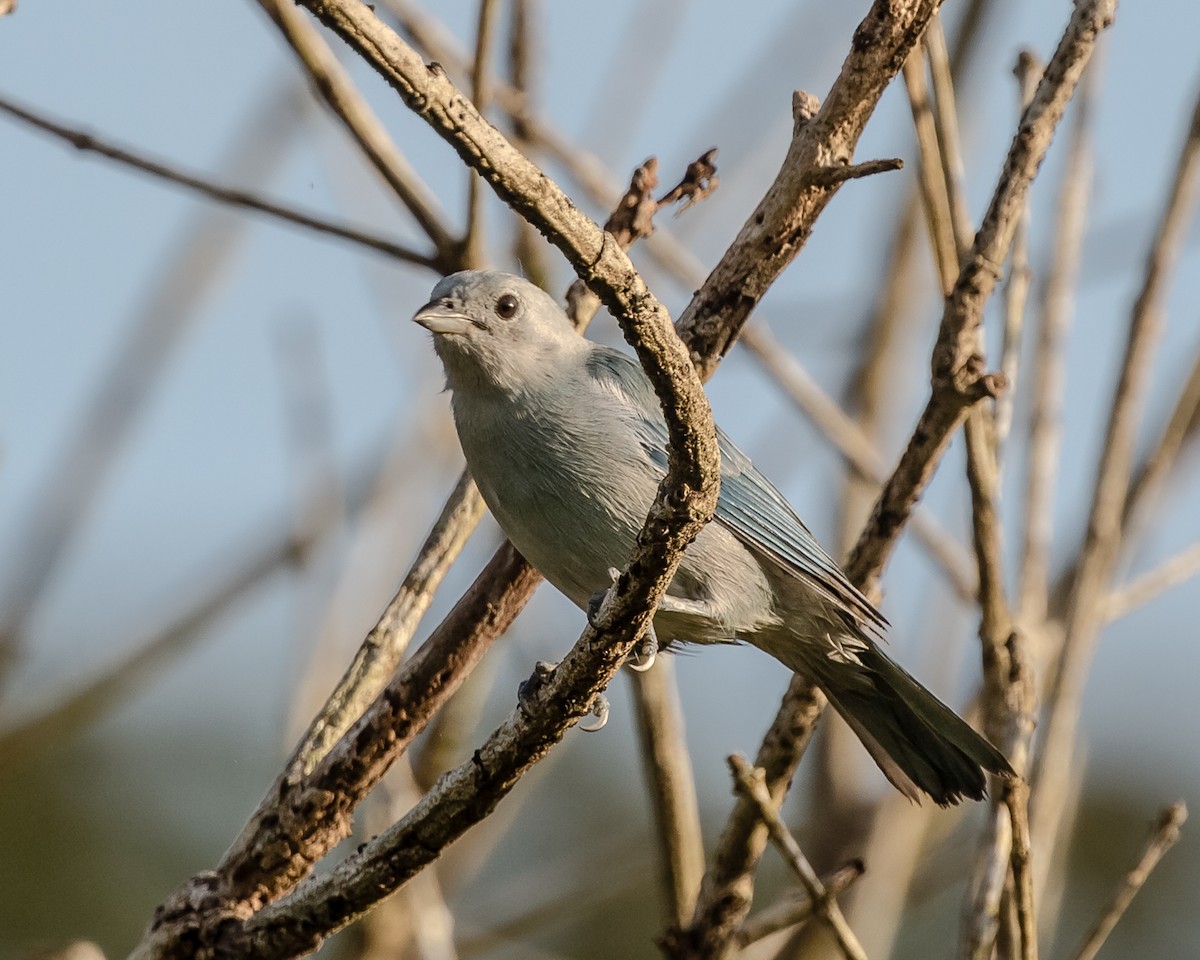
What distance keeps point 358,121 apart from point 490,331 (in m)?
0.77

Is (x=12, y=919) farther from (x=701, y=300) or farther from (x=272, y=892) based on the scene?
(x=701, y=300)

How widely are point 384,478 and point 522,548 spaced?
1297mm

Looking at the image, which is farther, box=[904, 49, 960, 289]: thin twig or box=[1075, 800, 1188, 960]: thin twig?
box=[904, 49, 960, 289]: thin twig

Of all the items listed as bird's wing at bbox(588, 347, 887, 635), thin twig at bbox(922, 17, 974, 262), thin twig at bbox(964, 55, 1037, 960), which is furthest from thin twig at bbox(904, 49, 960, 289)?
bird's wing at bbox(588, 347, 887, 635)

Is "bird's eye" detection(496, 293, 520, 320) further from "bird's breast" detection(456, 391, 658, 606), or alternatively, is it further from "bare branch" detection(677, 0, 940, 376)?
"bare branch" detection(677, 0, 940, 376)

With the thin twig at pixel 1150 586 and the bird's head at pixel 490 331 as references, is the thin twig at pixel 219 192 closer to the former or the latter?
the bird's head at pixel 490 331

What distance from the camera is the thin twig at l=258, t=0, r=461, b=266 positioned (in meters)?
4.59

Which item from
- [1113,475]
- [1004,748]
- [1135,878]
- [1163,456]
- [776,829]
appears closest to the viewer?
[1135,878]

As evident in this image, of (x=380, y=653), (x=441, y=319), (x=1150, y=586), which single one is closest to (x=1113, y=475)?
(x=1150, y=586)

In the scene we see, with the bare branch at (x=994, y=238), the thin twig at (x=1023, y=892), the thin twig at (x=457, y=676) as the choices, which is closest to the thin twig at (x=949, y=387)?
the bare branch at (x=994, y=238)

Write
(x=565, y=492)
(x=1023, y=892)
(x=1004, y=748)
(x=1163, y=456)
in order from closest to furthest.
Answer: (x=1023, y=892) < (x=1004, y=748) < (x=565, y=492) < (x=1163, y=456)

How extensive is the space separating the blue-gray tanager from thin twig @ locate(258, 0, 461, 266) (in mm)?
241

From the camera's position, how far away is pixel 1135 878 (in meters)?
3.67

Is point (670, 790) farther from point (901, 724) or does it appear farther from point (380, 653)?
point (380, 653)
